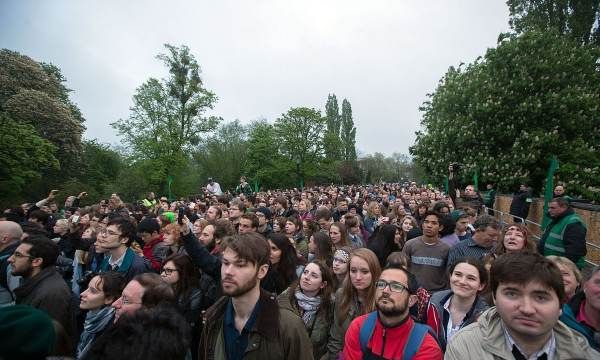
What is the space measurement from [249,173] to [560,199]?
1751 inches

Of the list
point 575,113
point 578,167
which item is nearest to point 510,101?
point 575,113

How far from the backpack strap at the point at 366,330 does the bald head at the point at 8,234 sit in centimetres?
487

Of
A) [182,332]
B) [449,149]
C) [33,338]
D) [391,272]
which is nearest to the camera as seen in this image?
[33,338]

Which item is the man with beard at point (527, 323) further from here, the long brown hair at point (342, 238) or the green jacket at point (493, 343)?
the long brown hair at point (342, 238)

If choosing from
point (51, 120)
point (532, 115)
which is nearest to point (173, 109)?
point (51, 120)

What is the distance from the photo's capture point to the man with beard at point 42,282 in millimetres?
3643

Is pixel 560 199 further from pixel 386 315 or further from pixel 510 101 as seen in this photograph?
pixel 510 101

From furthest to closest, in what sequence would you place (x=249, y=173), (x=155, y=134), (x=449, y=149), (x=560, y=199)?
1. (x=249, y=173)
2. (x=155, y=134)
3. (x=449, y=149)
4. (x=560, y=199)

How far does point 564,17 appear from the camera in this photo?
2011 centimetres

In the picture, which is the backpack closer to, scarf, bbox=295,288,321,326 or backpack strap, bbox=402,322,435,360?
backpack strap, bbox=402,322,435,360

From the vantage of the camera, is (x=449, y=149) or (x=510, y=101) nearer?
(x=510, y=101)

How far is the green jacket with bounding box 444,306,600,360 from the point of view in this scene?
78.7 inches

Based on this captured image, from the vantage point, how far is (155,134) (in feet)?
114

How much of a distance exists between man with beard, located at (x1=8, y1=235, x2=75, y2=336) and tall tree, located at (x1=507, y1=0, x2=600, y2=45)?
73.1 feet
